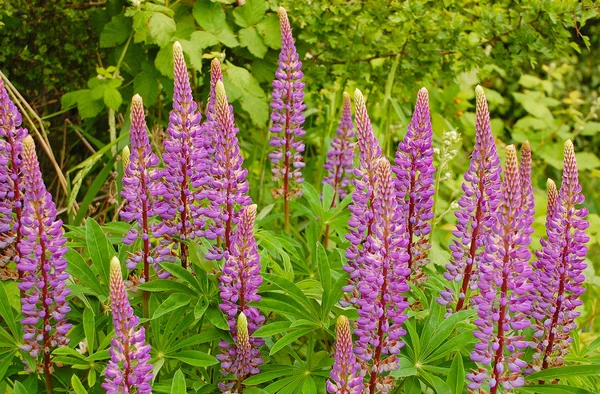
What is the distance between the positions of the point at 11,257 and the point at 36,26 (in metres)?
2.57

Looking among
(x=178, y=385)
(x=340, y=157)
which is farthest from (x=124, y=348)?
(x=340, y=157)

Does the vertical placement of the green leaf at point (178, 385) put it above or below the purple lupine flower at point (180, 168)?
below

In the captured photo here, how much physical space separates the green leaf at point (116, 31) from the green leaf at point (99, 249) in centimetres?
192

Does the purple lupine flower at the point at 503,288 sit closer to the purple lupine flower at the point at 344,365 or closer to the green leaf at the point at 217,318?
the purple lupine flower at the point at 344,365

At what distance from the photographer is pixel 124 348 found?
2.26 m

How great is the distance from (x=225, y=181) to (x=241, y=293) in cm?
40

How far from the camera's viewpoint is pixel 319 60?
5230mm

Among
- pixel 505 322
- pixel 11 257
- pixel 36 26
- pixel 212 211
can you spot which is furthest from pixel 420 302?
pixel 36 26

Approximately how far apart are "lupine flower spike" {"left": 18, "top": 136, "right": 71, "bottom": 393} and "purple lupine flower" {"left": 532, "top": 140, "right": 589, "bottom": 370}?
1671 mm

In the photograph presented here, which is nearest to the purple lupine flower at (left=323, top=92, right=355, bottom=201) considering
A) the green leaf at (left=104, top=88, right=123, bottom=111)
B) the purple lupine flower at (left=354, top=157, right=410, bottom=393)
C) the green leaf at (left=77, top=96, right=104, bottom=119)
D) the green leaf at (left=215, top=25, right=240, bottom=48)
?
the green leaf at (left=215, top=25, right=240, bottom=48)

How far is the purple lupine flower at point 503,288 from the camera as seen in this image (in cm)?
238

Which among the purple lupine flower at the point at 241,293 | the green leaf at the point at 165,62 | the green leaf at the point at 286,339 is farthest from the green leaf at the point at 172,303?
the green leaf at the point at 165,62

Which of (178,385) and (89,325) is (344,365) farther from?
(89,325)

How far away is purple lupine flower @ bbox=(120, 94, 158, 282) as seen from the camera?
2691 mm
